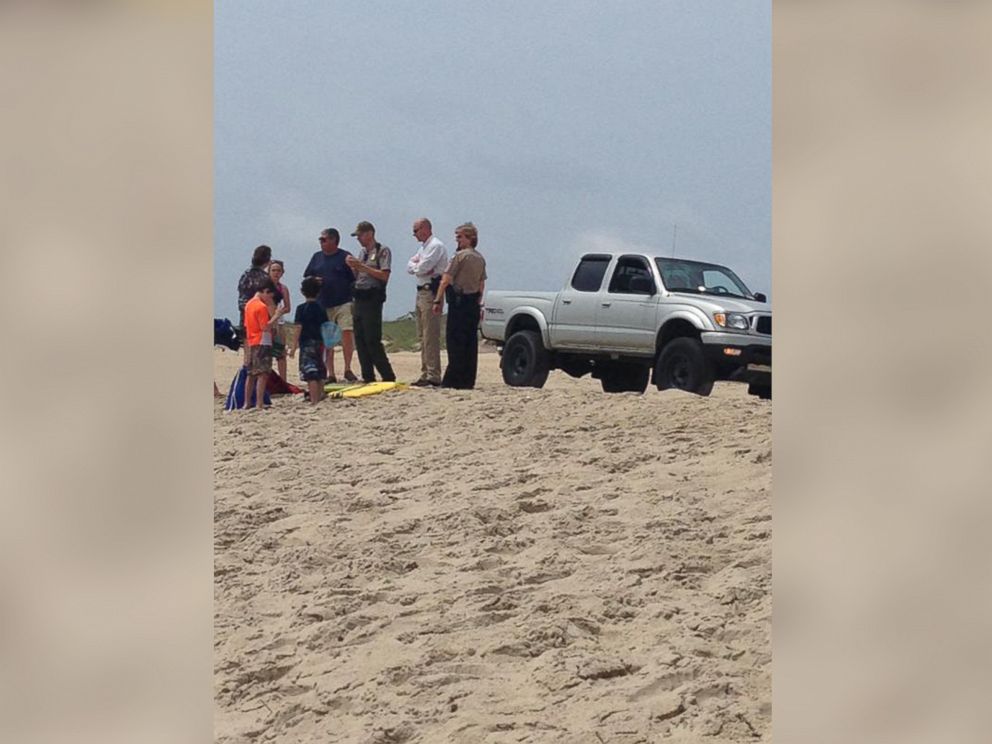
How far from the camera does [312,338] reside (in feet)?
37.7

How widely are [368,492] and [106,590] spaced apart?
673cm

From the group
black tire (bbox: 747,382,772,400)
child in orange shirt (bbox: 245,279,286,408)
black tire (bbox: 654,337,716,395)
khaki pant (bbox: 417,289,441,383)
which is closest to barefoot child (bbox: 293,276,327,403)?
child in orange shirt (bbox: 245,279,286,408)

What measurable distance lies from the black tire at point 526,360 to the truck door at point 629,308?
2.88 ft

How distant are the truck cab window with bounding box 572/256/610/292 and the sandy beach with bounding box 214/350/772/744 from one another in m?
2.39

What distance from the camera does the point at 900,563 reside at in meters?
2.43

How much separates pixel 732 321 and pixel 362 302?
132 inches

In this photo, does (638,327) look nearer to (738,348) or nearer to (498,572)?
(738,348)

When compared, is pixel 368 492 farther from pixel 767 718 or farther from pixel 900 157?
pixel 900 157

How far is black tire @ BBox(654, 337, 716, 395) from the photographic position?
40.0ft

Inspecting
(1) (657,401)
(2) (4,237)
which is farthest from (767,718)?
(1) (657,401)

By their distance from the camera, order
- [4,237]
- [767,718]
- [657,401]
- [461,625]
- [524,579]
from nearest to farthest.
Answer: [4,237] → [767,718] → [461,625] → [524,579] → [657,401]

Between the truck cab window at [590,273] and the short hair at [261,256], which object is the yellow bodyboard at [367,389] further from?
the truck cab window at [590,273]

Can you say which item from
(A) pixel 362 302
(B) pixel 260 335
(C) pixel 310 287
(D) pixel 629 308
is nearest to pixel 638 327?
(D) pixel 629 308

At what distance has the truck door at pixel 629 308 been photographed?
12742mm
